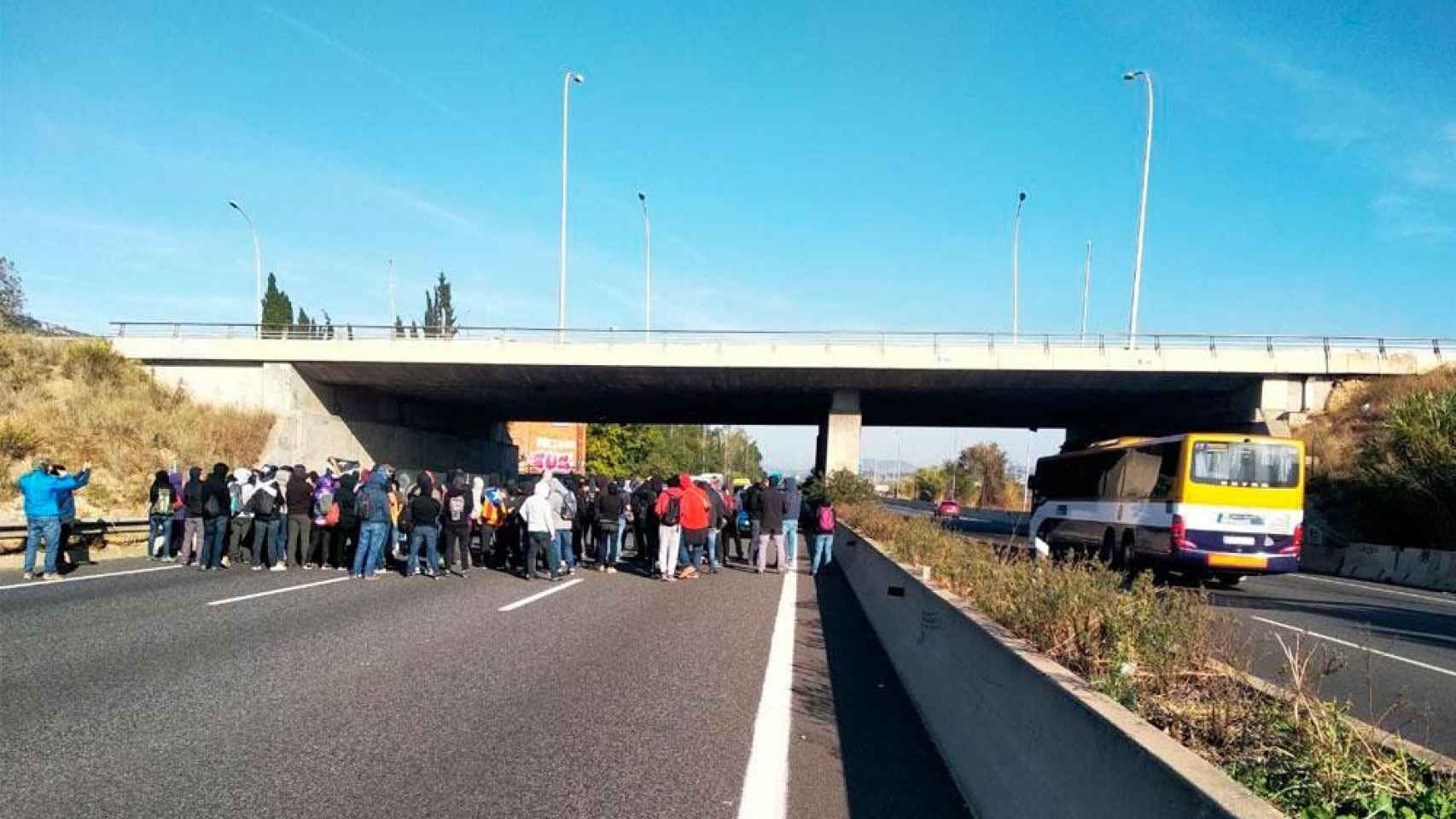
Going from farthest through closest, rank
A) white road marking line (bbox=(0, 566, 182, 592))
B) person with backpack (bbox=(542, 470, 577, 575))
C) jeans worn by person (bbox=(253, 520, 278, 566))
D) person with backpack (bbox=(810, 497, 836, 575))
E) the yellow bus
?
person with backpack (bbox=(810, 497, 836, 575)), the yellow bus, jeans worn by person (bbox=(253, 520, 278, 566)), person with backpack (bbox=(542, 470, 577, 575)), white road marking line (bbox=(0, 566, 182, 592))

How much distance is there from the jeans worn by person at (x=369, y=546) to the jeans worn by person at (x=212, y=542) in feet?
7.24

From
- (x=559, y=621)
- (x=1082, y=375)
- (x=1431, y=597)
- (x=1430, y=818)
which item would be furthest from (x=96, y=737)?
(x=1082, y=375)

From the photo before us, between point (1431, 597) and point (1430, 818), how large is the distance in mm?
19688

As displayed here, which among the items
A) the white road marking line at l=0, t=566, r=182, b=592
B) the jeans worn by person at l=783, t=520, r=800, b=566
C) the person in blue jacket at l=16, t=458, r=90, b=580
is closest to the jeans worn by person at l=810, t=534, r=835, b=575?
the jeans worn by person at l=783, t=520, r=800, b=566

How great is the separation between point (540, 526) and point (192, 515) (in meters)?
5.67

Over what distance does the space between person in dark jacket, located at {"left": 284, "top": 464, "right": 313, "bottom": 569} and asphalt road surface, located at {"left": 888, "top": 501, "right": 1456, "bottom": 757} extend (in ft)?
44.5

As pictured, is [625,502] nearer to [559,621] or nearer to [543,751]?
[559,621]

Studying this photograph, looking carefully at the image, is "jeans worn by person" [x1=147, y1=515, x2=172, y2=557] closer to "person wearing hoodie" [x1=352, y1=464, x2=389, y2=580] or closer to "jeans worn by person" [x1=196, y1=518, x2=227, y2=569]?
"jeans worn by person" [x1=196, y1=518, x2=227, y2=569]

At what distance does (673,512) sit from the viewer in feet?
53.8

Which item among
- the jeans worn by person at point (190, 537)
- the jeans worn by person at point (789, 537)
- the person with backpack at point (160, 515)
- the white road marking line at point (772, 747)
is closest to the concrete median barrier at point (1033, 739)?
the white road marking line at point (772, 747)

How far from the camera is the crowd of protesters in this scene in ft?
50.3

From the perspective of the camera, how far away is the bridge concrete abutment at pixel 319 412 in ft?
115

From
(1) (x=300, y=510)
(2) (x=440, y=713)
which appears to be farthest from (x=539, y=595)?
(2) (x=440, y=713)

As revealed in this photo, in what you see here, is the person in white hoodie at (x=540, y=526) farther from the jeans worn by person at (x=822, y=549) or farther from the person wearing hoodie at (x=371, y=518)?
the jeans worn by person at (x=822, y=549)
